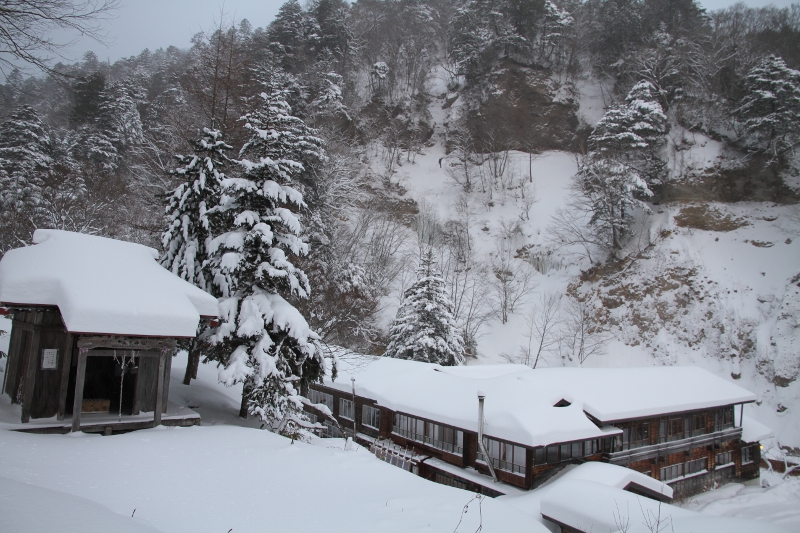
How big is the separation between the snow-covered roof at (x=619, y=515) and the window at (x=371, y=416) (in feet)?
31.8

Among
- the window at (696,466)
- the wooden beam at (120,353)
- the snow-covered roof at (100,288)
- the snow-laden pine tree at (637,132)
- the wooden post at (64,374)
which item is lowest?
the window at (696,466)

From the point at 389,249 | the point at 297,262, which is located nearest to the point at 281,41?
the point at 389,249

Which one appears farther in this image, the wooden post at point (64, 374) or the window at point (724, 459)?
the window at point (724, 459)

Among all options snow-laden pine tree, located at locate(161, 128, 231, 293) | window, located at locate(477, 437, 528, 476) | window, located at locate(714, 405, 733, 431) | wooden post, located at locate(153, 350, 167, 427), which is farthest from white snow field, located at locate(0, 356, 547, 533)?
window, located at locate(714, 405, 733, 431)

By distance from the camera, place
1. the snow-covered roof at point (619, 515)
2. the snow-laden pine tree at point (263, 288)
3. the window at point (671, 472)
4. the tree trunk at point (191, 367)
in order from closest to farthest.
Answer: the snow-covered roof at point (619, 515), the snow-laden pine tree at point (263, 288), the tree trunk at point (191, 367), the window at point (671, 472)

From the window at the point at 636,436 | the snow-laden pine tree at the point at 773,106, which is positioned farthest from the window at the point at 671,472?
the snow-laden pine tree at the point at 773,106

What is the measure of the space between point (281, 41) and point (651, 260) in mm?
38919

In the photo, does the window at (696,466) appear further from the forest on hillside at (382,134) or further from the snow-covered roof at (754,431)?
the forest on hillside at (382,134)

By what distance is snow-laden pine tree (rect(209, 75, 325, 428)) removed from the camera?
1088cm

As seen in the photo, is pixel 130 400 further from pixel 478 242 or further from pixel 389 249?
pixel 478 242

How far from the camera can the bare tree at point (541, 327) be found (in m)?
27.8

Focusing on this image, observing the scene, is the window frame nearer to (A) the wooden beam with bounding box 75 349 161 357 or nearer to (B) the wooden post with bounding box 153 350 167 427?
(B) the wooden post with bounding box 153 350 167 427

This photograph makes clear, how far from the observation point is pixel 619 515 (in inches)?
319

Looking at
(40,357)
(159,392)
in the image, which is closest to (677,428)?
(159,392)
